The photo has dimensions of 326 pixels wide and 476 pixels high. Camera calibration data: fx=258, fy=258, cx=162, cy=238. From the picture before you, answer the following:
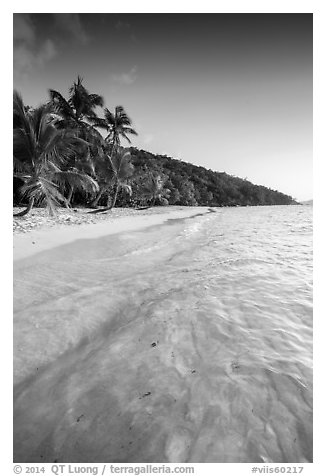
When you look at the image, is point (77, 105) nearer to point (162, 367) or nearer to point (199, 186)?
point (162, 367)

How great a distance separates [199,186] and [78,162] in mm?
26834

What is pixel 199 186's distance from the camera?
131 ft

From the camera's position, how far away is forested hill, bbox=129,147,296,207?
105 ft

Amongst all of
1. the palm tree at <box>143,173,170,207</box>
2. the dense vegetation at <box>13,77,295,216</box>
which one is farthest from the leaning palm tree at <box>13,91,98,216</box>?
the palm tree at <box>143,173,170,207</box>

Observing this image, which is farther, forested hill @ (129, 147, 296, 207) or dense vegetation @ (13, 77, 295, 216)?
forested hill @ (129, 147, 296, 207)

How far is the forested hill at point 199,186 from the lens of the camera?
3198 centimetres

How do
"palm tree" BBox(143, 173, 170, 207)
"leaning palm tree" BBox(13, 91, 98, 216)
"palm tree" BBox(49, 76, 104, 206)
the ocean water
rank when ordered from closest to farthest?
the ocean water → "leaning palm tree" BBox(13, 91, 98, 216) → "palm tree" BBox(49, 76, 104, 206) → "palm tree" BBox(143, 173, 170, 207)

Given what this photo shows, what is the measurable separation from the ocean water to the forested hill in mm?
22835

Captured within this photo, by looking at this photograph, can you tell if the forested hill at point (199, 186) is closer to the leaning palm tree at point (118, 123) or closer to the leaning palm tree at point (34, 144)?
the leaning palm tree at point (118, 123)

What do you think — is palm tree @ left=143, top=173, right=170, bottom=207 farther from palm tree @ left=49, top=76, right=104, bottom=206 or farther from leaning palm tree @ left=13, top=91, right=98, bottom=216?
leaning palm tree @ left=13, top=91, right=98, bottom=216

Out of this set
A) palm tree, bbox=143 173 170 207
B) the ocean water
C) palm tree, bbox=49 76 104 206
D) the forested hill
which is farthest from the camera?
the forested hill

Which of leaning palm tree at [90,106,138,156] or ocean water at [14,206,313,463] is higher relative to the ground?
leaning palm tree at [90,106,138,156]

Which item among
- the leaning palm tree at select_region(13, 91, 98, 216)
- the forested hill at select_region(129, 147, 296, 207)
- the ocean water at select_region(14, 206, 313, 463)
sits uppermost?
the forested hill at select_region(129, 147, 296, 207)
